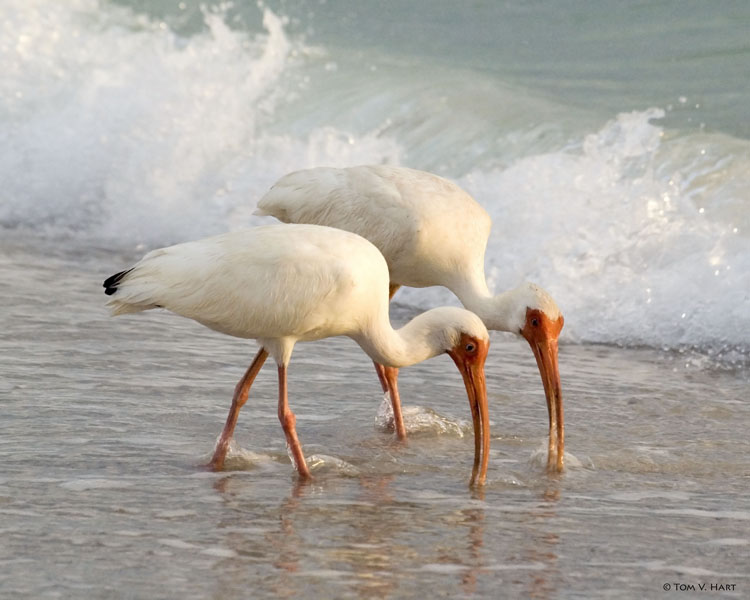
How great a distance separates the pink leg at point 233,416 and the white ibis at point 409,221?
700 mm

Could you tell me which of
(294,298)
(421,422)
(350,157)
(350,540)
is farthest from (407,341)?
(350,157)

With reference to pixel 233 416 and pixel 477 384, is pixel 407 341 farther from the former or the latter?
pixel 233 416

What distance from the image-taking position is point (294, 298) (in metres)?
6.00

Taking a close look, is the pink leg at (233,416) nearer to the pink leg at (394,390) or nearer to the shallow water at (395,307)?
the shallow water at (395,307)

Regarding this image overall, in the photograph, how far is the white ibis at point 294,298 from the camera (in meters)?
6.00

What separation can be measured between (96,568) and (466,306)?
115 inches

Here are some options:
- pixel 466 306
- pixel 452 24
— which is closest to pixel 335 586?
pixel 466 306

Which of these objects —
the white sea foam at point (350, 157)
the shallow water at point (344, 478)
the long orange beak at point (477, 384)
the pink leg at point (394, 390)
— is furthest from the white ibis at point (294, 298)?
the white sea foam at point (350, 157)

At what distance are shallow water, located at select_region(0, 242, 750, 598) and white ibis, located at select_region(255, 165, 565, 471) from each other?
1.87ft

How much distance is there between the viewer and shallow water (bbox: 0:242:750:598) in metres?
4.73

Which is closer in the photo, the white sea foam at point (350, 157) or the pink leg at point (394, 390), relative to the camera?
the pink leg at point (394, 390)

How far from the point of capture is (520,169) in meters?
11.6

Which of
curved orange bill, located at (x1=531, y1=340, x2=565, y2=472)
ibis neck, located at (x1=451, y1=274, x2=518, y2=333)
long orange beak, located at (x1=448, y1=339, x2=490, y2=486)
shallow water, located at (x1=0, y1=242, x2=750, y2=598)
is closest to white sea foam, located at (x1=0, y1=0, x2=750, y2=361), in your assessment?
shallow water, located at (x1=0, y1=242, x2=750, y2=598)

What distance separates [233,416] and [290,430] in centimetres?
31
